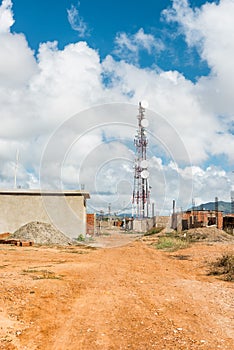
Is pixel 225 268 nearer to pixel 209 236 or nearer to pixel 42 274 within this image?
pixel 42 274

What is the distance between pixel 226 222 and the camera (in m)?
33.3

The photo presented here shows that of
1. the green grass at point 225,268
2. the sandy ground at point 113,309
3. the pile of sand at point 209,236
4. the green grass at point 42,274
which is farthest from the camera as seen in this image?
the pile of sand at point 209,236

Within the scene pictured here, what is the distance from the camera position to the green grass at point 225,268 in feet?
34.5

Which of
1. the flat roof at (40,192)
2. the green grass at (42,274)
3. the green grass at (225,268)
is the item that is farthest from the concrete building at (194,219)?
the green grass at (42,274)

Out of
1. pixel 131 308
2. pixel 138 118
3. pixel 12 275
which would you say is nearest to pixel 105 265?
pixel 12 275

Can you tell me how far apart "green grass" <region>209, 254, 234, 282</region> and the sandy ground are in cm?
34

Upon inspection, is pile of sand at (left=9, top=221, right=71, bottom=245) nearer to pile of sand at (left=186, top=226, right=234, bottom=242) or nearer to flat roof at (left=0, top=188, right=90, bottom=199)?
flat roof at (left=0, top=188, right=90, bottom=199)

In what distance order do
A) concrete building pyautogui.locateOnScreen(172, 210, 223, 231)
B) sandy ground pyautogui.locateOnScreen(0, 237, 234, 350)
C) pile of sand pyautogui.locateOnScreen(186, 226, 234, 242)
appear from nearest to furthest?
sandy ground pyautogui.locateOnScreen(0, 237, 234, 350) < pile of sand pyautogui.locateOnScreen(186, 226, 234, 242) < concrete building pyautogui.locateOnScreen(172, 210, 223, 231)

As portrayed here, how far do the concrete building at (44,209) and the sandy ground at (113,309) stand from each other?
12.9 meters

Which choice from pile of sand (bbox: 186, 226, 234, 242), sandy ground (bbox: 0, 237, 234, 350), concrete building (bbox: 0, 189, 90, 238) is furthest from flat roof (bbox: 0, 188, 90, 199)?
sandy ground (bbox: 0, 237, 234, 350)

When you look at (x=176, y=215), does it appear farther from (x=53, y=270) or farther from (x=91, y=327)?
(x=91, y=327)

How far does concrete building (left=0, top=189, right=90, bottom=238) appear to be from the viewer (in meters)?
24.6

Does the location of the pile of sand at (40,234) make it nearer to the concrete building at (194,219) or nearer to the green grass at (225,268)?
the green grass at (225,268)

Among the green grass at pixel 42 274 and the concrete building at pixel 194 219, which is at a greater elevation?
the concrete building at pixel 194 219
